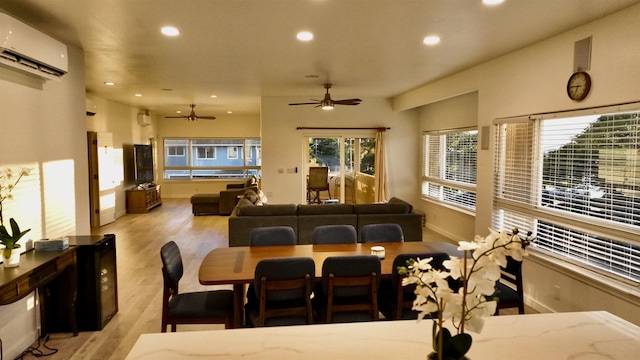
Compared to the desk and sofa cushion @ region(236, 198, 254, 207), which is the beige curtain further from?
the desk

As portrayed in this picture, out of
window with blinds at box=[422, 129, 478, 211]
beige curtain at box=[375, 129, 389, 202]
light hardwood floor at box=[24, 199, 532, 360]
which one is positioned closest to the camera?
light hardwood floor at box=[24, 199, 532, 360]

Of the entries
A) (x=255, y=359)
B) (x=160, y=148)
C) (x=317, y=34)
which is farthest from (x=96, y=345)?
(x=160, y=148)

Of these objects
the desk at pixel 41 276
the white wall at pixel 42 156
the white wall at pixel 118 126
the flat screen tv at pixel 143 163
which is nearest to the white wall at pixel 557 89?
the desk at pixel 41 276

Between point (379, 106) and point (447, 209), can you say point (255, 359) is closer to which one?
point (447, 209)

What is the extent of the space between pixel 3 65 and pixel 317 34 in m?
2.47

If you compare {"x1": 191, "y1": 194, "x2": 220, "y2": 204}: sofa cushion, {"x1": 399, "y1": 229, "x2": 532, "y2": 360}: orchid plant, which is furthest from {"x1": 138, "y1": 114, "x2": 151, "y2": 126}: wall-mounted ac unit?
{"x1": 399, "y1": 229, "x2": 532, "y2": 360}: orchid plant

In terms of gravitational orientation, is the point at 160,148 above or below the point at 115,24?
below

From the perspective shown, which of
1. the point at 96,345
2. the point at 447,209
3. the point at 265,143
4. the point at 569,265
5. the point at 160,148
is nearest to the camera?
the point at 96,345

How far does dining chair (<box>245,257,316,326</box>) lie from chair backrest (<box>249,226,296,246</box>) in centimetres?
93

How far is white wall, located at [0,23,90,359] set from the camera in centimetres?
292

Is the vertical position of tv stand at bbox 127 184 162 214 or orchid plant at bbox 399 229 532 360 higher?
orchid plant at bbox 399 229 532 360

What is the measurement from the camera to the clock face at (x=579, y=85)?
3.25 meters

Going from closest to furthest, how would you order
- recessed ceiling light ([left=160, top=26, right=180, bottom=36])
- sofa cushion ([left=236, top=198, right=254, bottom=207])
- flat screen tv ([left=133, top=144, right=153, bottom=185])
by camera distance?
recessed ceiling light ([left=160, top=26, right=180, bottom=36]) → sofa cushion ([left=236, top=198, right=254, bottom=207]) → flat screen tv ([left=133, top=144, right=153, bottom=185])

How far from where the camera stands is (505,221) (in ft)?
14.7
